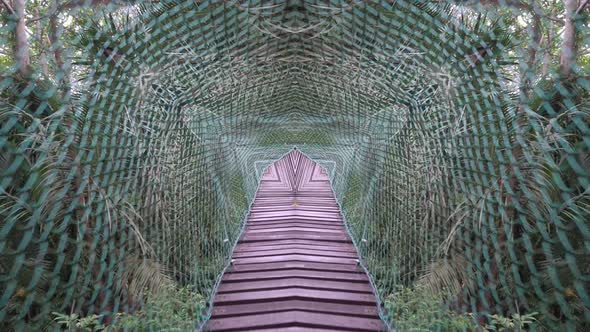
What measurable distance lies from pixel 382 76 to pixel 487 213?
94 cm

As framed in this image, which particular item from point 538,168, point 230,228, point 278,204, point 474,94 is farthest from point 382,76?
point 278,204

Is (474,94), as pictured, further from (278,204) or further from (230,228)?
(278,204)

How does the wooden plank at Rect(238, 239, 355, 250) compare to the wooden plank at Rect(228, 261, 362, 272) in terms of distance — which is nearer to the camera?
the wooden plank at Rect(228, 261, 362, 272)

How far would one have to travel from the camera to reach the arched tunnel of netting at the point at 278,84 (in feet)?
4.09

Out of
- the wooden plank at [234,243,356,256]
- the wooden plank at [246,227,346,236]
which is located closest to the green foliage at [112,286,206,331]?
the wooden plank at [234,243,356,256]

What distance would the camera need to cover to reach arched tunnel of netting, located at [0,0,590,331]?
1.25m

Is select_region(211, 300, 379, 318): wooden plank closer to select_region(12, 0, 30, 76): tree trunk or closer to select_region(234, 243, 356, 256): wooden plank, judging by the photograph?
select_region(234, 243, 356, 256): wooden plank

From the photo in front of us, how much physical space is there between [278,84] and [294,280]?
139 centimetres

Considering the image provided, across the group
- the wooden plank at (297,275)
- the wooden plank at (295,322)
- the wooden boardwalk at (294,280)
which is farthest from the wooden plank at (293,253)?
the wooden plank at (295,322)

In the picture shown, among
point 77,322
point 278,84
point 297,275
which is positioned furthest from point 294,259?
point 77,322

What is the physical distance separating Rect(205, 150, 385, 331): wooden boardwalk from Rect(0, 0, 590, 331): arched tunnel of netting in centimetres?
16

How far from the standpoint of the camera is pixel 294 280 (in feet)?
10.1

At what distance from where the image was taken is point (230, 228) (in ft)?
12.3

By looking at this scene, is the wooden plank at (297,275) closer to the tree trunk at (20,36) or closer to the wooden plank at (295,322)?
the wooden plank at (295,322)
